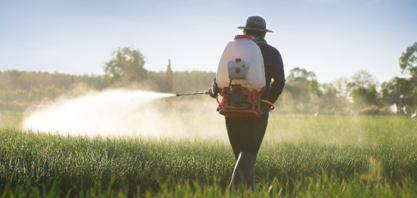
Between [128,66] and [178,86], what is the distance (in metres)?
15.5

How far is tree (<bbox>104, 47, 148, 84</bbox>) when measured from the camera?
4228 cm

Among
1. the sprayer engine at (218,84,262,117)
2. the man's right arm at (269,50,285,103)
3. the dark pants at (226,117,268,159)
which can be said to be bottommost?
the dark pants at (226,117,268,159)

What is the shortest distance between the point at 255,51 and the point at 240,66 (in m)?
0.22

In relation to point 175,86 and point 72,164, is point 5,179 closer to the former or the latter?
point 72,164

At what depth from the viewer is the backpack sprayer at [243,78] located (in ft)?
12.7

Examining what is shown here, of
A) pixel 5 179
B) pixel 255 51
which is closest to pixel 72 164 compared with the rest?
pixel 5 179

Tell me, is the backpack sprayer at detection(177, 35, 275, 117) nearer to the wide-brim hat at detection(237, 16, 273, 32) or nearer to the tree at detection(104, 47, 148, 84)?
the wide-brim hat at detection(237, 16, 273, 32)

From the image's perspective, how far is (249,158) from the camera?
4.11 m

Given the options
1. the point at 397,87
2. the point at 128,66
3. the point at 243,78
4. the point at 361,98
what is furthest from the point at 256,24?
the point at 397,87

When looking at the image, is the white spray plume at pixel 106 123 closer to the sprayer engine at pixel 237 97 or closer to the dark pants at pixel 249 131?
the dark pants at pixel 249 131

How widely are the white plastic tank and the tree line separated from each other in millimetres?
25040

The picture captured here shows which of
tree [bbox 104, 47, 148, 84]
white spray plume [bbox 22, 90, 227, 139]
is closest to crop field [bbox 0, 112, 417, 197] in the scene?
white spray plume [bbox 22, 90, 227, 139]

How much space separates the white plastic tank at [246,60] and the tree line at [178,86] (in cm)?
2504

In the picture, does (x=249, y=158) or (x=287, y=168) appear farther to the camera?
(x=287, y=168)
